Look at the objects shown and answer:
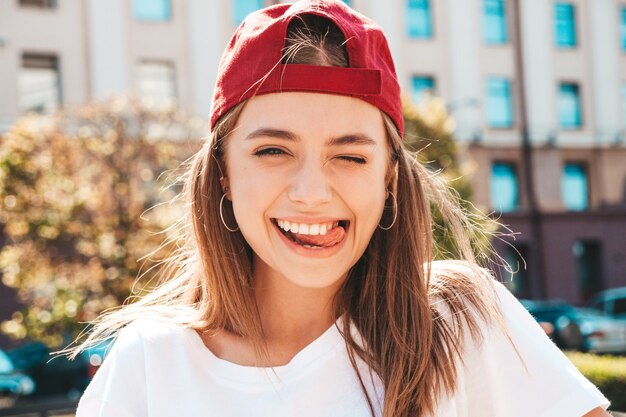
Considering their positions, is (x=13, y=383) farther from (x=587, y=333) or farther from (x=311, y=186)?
(x=311, y=186)

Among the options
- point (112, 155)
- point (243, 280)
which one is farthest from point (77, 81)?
point (243, 280)

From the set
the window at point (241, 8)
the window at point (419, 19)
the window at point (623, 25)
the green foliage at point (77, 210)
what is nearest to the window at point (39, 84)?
the window at point (241, 8)

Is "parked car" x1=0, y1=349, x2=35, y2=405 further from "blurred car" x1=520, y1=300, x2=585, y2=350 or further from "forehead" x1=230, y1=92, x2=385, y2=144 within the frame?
"forehead" x1=230, y1=92, x2=385, y2=144

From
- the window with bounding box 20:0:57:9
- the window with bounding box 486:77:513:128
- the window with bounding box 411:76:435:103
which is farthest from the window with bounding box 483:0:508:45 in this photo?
the window with bounding box 20:0:57:9

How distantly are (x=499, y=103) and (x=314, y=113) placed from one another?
A: 25549mm

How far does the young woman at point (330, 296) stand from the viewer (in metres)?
1.79

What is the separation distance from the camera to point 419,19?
83.5ft

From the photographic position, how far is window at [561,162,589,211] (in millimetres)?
27484

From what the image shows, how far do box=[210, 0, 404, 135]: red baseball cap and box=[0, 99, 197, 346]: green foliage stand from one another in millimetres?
11051

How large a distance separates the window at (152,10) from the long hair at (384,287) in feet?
67.8

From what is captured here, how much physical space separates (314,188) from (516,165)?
25872mm

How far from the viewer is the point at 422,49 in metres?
25.3

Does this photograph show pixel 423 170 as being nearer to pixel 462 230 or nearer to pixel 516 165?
pixel 462 230

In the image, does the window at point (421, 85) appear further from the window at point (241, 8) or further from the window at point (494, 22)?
the window at point (241, 8)
